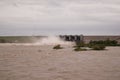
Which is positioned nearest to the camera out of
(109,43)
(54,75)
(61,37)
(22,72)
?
(54,75)

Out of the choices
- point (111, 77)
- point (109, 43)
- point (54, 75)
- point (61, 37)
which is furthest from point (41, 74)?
point (61, 37)

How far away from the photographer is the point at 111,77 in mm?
9117

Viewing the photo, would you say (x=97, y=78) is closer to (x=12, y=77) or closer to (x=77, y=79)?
(x=77, y=79)

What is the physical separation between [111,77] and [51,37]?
Result: 1796 inches

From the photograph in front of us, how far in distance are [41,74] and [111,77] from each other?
2515mm

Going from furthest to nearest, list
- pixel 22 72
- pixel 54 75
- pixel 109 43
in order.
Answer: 1. pixel 109 43
2. pixel 22 72
3. pixel 54 75

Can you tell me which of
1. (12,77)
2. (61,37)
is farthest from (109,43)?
(12,77)

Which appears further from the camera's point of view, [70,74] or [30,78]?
[70,74]

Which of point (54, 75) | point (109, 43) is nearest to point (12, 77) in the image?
point (54, 75)

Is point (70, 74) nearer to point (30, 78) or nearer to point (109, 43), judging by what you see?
point (30, 78)

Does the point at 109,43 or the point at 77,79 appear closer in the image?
the point at 77,79

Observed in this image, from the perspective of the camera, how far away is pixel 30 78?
8969 millimetres

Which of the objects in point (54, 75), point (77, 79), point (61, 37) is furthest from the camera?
point (61, 37)

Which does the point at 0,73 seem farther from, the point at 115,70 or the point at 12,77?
the point at 115,70
